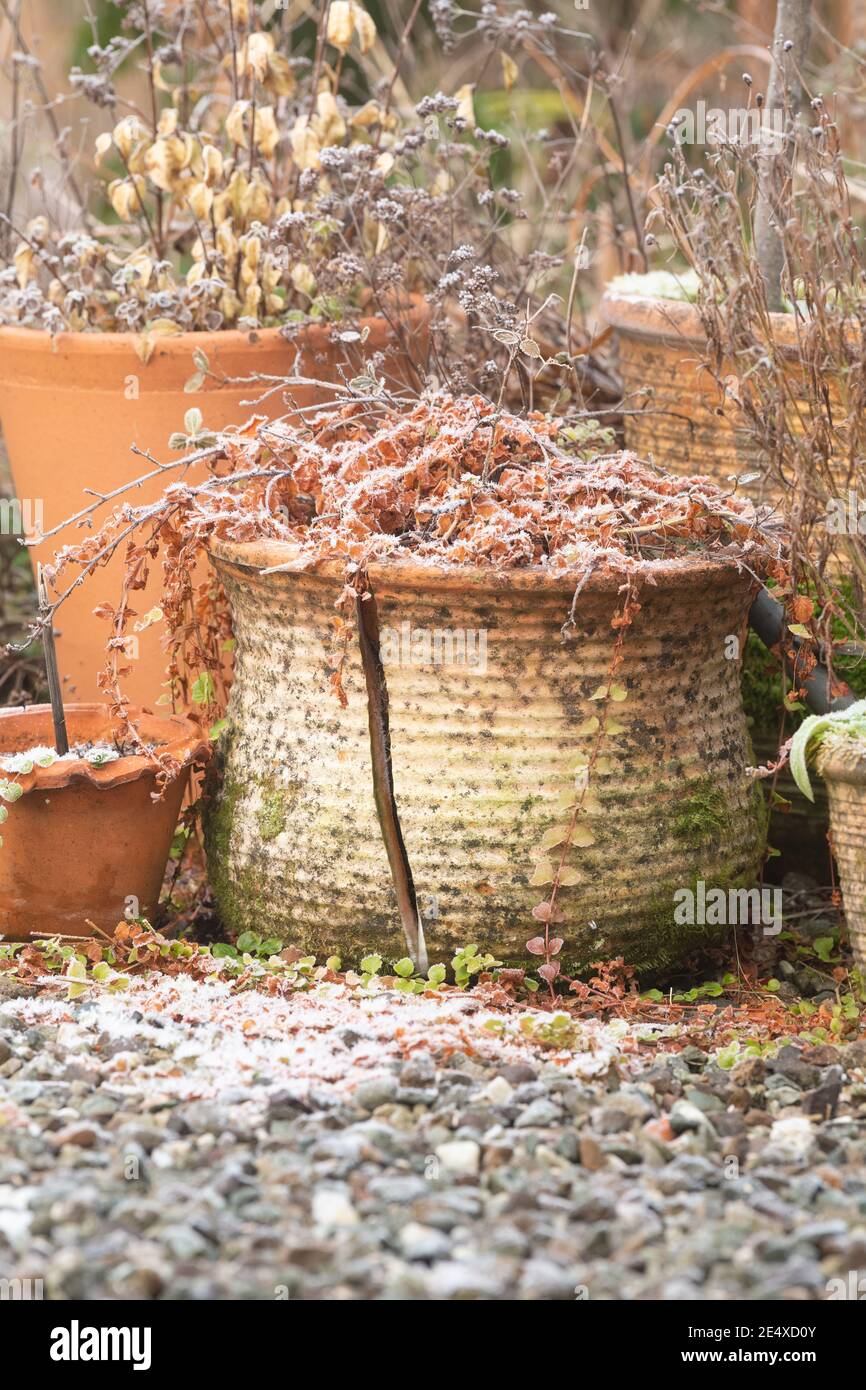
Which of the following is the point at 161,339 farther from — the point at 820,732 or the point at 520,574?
the point at 820,732

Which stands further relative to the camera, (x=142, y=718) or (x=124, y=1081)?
(x=142, y=718)

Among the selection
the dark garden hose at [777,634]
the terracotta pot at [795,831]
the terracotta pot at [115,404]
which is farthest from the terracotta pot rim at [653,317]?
the terracotta pot at [795,831]

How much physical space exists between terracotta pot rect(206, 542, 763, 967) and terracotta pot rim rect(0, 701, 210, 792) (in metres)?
0.18

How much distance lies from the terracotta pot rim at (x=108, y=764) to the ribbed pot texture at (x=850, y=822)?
3.75 feet

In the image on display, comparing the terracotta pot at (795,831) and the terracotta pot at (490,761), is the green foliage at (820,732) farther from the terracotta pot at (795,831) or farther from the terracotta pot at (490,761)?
the terracotta pot at (795,831)

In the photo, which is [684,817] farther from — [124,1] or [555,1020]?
[124,1]

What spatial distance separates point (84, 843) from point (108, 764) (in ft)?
0.51

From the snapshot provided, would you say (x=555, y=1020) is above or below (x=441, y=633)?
below

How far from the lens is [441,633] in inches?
102

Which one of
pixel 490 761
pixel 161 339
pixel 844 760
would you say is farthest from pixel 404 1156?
pixel 161 339

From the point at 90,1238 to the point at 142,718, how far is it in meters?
1.53

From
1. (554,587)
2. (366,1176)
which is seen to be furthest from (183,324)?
(366,1176)

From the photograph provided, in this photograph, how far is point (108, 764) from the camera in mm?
2816

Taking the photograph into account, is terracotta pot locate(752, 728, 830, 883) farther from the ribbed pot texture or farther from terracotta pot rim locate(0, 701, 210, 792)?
terracotta pot rim locate(0, 701, 210, 792)
